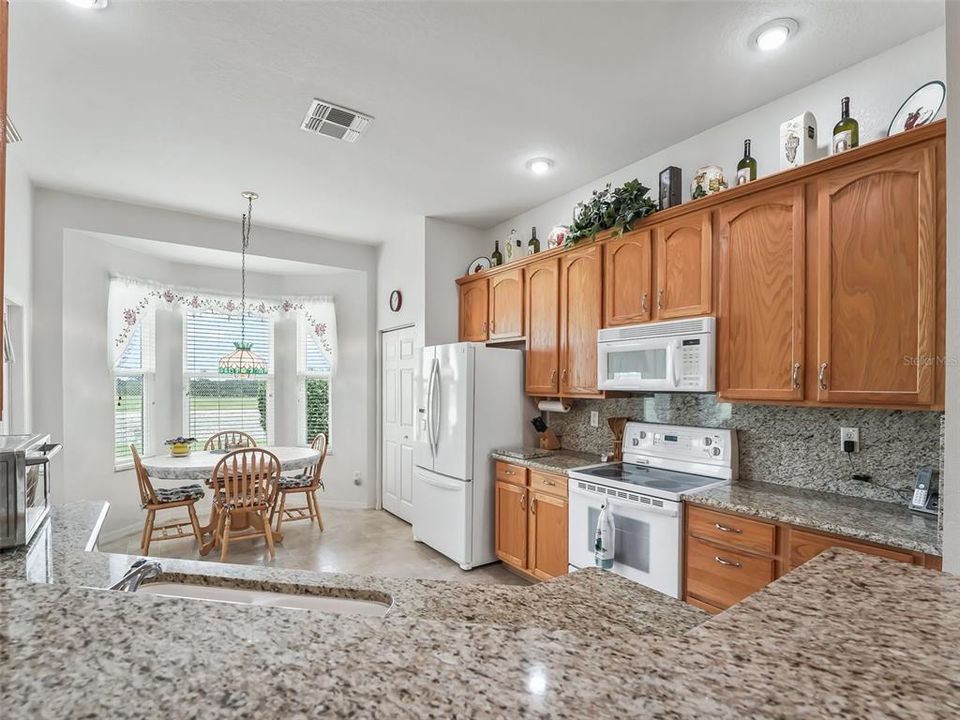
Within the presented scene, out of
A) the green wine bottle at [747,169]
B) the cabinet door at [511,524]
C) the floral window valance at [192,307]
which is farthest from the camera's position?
the floral window valance at [192,307]

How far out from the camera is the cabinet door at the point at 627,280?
2900mm

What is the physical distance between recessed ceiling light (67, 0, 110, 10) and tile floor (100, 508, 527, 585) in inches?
131

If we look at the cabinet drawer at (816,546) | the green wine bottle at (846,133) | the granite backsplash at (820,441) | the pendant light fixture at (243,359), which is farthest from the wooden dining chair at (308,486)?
the green wine bottle at (846,133)

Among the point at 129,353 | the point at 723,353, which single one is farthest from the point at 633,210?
the point at 129,353

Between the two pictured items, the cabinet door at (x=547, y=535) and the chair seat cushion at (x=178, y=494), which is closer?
the cabinet door at (x=547, y=535)

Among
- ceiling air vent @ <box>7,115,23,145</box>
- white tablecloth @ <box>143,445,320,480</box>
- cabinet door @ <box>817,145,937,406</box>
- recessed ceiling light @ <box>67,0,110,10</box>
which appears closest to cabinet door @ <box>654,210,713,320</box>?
cabinet door @ <box>817,145,937,406</box>

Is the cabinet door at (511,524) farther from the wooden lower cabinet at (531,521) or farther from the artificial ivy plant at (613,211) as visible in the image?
the artificial ivy plant at (613,211)

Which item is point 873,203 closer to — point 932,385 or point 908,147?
point 908,147

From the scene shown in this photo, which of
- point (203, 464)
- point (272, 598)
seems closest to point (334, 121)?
point (272, 598)

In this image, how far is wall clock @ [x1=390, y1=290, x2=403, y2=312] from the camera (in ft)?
15.6

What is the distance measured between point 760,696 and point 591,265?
3002mm

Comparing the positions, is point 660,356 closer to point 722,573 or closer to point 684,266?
point 684,266

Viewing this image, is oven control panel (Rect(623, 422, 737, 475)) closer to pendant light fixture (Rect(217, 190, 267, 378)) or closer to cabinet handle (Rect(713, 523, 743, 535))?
cabinet handle (Rect(713, 523, 743, 535))

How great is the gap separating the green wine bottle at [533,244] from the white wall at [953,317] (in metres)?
2.64
